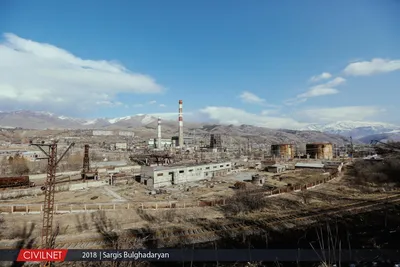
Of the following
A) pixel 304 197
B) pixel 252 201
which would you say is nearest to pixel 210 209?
pixel 252 201

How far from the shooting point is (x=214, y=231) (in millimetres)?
14031

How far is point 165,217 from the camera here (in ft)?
56.6

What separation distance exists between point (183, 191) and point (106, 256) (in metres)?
19.2

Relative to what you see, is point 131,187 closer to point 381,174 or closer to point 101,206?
point 101,206

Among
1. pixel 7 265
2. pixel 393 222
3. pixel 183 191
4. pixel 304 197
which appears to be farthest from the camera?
pixel 183 191

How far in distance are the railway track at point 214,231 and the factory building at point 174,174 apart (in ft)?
47.1

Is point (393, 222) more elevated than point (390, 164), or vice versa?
point (390, 164)

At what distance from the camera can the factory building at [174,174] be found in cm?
2908

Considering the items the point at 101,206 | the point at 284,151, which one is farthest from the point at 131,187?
the point at 284,151

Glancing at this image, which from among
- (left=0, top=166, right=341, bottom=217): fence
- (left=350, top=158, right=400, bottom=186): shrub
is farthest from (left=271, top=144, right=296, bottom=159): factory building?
(left=0, top=166, right=341, bottom=217): fence

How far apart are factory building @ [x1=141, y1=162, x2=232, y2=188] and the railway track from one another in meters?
14.4

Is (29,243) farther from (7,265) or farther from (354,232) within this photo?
(354,232)

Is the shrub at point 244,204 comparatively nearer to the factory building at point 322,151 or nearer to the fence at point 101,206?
the fence at point 101,206

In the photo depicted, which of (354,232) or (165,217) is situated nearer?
(354,232)
